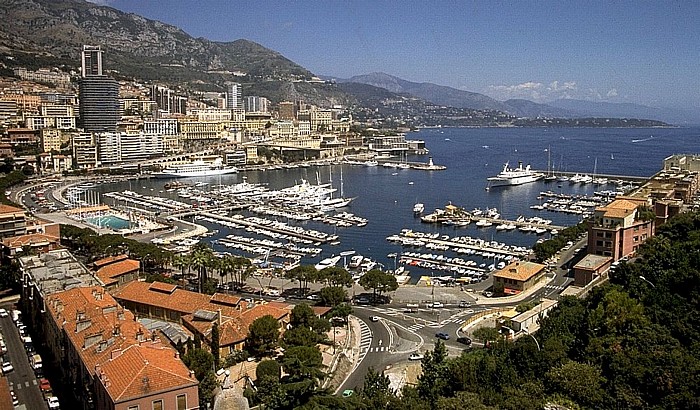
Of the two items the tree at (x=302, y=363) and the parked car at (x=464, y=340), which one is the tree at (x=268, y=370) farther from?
the parked car at (x=464, y=340)

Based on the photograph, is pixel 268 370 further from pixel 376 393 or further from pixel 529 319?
pixel 529 319

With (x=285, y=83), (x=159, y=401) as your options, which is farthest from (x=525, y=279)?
(x=285, y=83)

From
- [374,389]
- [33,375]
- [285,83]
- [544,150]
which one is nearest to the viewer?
[374,389]

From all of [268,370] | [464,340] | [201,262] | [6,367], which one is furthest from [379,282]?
[6,367]

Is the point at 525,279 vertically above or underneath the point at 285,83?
underneath

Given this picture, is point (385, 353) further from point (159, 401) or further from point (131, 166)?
point (131, 166)
